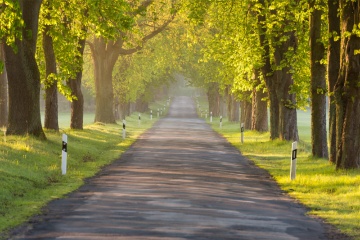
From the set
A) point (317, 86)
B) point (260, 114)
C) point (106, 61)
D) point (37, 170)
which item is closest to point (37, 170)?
point (37, 170)

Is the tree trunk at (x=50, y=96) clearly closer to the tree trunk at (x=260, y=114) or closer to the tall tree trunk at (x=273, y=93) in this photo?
the tall tree trunk at (x=273, y=93)

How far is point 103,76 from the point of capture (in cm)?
5606

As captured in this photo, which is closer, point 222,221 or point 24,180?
point 222,221

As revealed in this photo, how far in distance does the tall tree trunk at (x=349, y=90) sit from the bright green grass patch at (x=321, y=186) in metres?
0.66

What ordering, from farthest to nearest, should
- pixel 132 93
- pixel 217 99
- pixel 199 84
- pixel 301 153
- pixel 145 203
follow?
1. pixel 217 99
2. pixel 199 84
3. pixel 132 93
4. pixel 301 153
5. pixel 145 203

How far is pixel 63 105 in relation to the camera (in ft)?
422

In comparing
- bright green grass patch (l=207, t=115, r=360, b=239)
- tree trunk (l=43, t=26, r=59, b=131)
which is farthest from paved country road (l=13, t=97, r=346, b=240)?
tree trunk (l=43, t=26, r=59, b=131)

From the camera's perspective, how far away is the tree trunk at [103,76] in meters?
55.7

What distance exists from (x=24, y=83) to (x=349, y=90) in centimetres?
1184

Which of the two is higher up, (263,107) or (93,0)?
(93,0)

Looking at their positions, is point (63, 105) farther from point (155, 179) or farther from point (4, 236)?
point (4, 236)

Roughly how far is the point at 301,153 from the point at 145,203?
1669cm

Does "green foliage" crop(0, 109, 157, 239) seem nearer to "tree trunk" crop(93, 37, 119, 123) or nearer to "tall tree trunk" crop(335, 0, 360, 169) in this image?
"tall tree trunk" crop(335, 0, 360, 169)

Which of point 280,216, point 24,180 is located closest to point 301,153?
point 24,180
